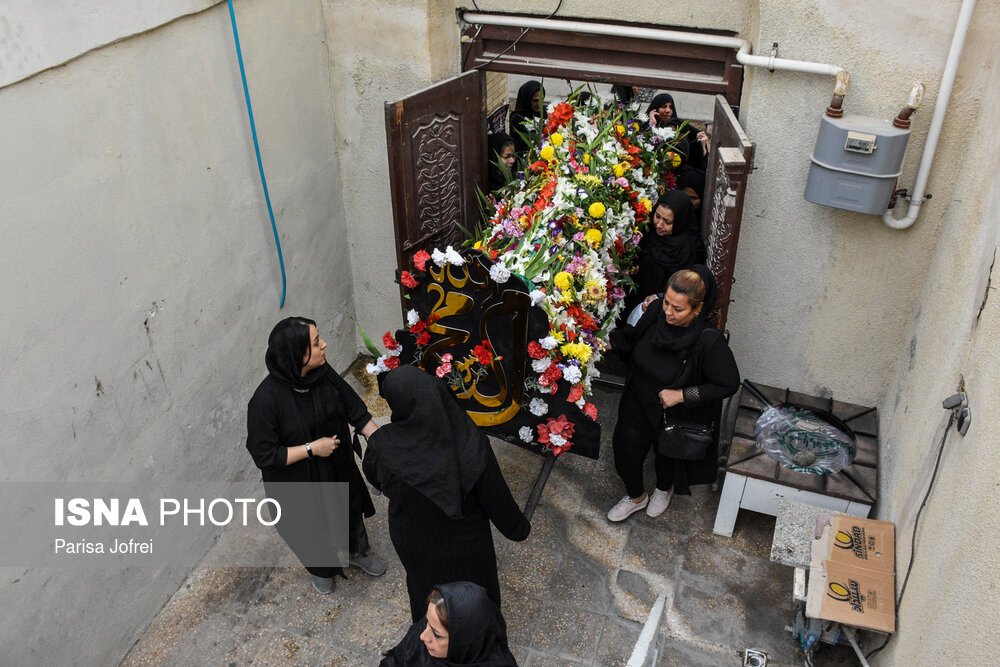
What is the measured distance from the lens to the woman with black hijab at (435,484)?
2.78m

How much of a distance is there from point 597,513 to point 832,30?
9.24ft

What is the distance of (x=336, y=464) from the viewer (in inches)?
143

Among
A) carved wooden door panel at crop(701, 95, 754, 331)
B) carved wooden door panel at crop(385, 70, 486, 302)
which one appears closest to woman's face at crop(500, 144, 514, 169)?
carved wooden door panel at crop(385, 70, 486, 302)

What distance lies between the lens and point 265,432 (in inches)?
129

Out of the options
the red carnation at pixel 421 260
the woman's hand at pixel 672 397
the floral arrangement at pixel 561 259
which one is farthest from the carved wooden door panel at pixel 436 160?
the woman's hand at pixel 672 397

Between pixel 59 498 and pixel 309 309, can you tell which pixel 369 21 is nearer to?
pixel 309 309

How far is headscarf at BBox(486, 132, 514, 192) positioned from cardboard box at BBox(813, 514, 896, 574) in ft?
9.64

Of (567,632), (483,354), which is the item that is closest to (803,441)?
(567,632)

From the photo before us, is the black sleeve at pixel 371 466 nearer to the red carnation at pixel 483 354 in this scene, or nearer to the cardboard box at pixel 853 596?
the red carnation at pixel 483 354

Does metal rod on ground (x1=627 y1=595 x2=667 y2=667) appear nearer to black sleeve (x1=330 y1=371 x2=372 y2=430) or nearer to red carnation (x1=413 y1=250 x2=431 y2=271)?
black sleeve (x1=330 y1=371 x2=372 y2=430)

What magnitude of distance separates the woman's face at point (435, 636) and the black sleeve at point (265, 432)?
1168 millimetres

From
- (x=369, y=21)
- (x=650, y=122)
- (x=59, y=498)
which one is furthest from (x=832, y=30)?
(x=59, y=498)

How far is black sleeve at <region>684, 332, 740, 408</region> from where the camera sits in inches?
146

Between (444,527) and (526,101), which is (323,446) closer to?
(444,527)
